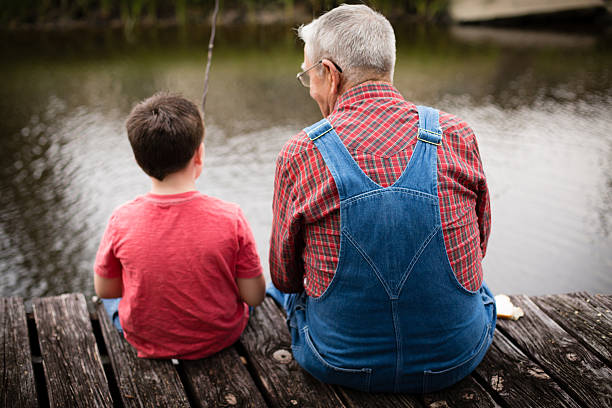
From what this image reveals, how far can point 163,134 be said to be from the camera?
151 cm

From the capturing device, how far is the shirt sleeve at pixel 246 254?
5.30 ft

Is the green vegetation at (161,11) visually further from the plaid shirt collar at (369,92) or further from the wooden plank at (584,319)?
the plaid shirt collar at (369,92)

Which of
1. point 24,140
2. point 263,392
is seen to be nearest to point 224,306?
point 263,392

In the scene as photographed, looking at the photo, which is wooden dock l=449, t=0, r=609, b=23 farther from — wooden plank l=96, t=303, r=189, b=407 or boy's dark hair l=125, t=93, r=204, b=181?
wooden plank l=96, t=303, r=189, b=407

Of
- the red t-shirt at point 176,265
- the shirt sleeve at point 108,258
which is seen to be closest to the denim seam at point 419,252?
the red t-shirt at point 176,265

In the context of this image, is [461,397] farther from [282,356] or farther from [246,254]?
[246,254]

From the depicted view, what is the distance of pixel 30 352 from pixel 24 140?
170 inches

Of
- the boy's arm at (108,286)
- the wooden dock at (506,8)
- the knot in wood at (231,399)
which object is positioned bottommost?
the wooden dock at (506,8)

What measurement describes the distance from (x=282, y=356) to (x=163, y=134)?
830mm

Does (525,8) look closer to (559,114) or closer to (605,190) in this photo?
(559,114)

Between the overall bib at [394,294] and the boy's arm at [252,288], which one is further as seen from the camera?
the boy's arm at [252,288]

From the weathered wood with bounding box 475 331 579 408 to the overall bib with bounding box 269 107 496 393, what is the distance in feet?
0.41

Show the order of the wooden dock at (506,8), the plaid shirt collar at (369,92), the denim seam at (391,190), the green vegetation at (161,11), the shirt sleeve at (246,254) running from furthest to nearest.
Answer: the wooden dock at (506,8)
the green vegetation at (161,11)
the shirt sleeve at (246,254)
the plaid shirt collar at (369,92)
the denim seam at (391,190)

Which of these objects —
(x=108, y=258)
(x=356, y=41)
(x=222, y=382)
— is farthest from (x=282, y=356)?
(x=356, y=41)
